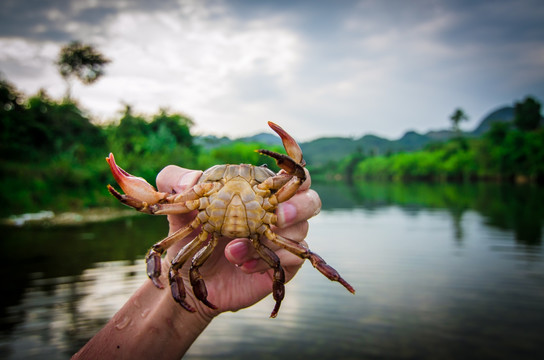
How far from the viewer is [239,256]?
2.61m

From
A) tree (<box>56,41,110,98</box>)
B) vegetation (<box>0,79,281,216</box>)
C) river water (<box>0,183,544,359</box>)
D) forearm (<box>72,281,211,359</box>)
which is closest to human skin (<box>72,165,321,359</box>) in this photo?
forearm (<box>72,281,211,359</box>)

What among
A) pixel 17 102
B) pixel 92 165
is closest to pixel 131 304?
pixel 92 165

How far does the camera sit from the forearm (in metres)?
2.85

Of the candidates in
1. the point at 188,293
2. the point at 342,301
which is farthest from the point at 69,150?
the point at 188,293

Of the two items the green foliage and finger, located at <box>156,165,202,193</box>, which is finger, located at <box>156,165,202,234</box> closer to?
finger, located at <box>156,165,202,193</box>

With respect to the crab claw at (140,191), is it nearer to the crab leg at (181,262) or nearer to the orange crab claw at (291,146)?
the crab leg at (181,262)

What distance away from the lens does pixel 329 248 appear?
1716cm

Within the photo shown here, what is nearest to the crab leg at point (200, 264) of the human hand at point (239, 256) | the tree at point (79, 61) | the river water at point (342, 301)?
the human hand at point (239, 256)

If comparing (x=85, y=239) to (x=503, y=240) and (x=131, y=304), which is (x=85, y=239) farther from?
(x=503, y=240)

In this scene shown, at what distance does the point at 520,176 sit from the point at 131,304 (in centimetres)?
9983

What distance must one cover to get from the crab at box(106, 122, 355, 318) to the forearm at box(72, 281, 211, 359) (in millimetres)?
453

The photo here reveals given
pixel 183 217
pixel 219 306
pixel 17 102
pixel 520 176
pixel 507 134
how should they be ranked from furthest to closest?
pixel 507 134
pixel 520 176
pixel 17 102
pixel 219 306
pixel 183 217

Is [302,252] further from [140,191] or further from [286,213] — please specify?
Answer: [140,191]

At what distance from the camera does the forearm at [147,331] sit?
285 cm
